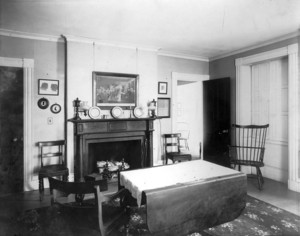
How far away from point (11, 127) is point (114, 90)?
1891 mm

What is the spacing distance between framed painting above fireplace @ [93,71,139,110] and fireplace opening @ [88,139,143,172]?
29.9 inches

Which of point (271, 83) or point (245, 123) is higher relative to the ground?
point (271, 83)

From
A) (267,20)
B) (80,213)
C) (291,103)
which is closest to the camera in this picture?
(80,213)

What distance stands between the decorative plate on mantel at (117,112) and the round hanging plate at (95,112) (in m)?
0.27

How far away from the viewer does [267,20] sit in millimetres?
3256

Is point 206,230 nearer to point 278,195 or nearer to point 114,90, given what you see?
point 278,195

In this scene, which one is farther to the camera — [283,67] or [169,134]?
[169,134]

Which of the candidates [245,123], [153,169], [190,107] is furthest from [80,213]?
[190,107]

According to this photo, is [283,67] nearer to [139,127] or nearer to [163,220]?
[139,127]

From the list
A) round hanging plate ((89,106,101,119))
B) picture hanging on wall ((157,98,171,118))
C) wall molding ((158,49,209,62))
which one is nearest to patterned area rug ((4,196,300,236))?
round hanging plate ((89,106,101,119))

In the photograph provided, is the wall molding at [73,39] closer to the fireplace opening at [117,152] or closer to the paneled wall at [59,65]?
the paneled wall at [59,65]

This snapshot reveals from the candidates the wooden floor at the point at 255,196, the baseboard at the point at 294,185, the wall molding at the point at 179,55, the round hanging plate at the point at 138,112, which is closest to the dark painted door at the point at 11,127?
the wooden floor at the point at 255,196

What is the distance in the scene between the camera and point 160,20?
3.27m

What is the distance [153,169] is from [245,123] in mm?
2900
